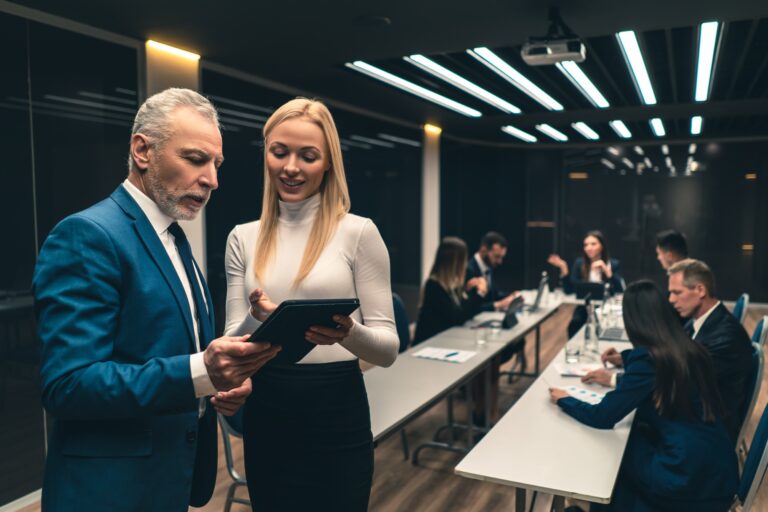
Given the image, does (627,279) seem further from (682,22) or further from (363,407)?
(363,407)

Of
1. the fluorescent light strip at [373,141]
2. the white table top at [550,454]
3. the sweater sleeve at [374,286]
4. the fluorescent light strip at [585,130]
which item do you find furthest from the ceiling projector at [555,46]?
the fluorescent light strip at [585,130]

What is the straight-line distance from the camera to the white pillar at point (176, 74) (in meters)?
4.16

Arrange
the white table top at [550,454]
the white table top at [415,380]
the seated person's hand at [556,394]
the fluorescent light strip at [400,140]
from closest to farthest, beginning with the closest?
the white table top at [550,454] → the white table top at [415,380] → the seated person's hand at [556,394] → the fluorescent light strip at [400,140]

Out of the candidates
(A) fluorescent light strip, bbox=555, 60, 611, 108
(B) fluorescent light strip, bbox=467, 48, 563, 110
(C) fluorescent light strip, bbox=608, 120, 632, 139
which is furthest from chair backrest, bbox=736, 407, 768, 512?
(C) fluorescent light strip, bbox=608, 120, 632, 139

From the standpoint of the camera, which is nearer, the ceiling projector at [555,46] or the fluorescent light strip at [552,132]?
the ceiling projector at [555,46]

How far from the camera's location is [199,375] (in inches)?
42.8

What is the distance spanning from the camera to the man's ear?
1222 millimetres

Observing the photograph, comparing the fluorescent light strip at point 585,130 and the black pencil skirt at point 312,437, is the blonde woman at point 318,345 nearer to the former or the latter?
the black pencil skirt at point 312,437

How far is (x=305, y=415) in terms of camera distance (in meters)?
1.52

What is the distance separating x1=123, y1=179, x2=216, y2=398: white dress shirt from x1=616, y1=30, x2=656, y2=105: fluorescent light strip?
3595 millimetres

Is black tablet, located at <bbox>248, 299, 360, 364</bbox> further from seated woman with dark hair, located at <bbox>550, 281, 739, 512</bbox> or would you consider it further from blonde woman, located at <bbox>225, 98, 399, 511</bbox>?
seated woman with dark hair, located at <bbox>550, 281, 739, 512</bbox>

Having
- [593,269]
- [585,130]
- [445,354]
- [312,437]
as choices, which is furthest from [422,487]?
[585,130]

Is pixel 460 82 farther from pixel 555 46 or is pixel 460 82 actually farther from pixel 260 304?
pixel 260 304

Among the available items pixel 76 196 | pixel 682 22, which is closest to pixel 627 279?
pixel 682 22
